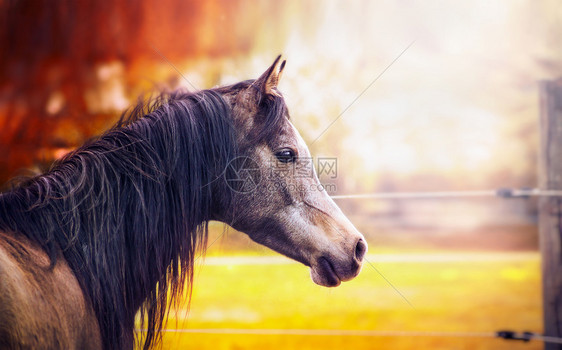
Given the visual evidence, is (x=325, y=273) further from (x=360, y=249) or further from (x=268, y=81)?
(x=268, y=81)

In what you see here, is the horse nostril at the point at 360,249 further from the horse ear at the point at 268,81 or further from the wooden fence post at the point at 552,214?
the wooden fence post at the point at 552,214

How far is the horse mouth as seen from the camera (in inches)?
41.8

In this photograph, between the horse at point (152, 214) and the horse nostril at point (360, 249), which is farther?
the horse nostril at point (360, 249)

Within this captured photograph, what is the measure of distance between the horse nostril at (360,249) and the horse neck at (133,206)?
406 millimetres

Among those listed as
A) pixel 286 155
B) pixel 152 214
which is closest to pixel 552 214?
pixel 286 155

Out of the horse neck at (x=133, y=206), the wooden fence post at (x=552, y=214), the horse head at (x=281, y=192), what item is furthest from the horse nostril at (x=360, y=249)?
the wooden fence post at (x=552, y=214)

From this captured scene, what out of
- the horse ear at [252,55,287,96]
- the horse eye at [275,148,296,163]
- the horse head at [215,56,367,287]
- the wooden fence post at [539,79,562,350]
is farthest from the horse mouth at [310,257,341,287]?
the wooden fence post at [539,79,562,350]

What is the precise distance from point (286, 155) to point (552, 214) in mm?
1512

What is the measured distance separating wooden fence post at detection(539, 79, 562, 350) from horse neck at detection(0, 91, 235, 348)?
164cm

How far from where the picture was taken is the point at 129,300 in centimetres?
96

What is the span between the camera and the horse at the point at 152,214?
0.82m

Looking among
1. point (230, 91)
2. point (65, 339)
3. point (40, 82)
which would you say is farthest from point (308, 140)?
point (65, 339)

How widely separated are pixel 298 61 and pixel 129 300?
275 cm

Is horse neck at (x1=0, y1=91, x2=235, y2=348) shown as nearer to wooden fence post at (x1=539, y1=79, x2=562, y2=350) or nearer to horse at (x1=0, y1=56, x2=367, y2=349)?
horse at (x1=0, y1=56, x2=367, y2=349)
